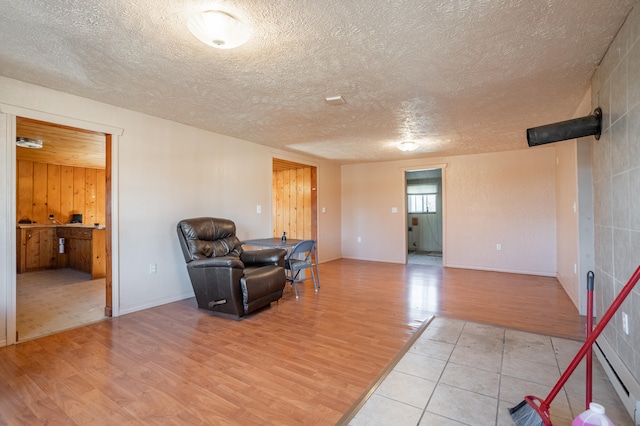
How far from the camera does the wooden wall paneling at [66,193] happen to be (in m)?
6.68

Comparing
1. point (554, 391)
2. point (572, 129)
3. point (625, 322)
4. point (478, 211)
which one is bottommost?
point (554, 391)

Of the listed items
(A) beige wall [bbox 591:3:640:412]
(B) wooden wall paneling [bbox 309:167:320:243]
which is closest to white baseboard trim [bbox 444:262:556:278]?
(B) wooden wall paneling [bbox 309:167:320:243]

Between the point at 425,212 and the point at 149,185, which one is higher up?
the point at 149,185

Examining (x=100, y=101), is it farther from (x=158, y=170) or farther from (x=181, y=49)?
(x=181, y=49)

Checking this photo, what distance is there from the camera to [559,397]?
1.79 meters

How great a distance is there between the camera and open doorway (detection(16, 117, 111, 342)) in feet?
11.7

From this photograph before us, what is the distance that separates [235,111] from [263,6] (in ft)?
6.09

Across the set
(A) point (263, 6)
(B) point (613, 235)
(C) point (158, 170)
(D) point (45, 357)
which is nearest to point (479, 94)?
(B) point (613, 235)

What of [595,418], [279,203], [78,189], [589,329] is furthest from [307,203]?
[595,418]

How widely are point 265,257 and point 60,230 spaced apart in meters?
4.99

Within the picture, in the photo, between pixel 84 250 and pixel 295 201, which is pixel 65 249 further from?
pixel 295 201

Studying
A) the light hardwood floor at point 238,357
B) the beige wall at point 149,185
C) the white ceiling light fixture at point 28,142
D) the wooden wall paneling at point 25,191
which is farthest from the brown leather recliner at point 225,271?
the wooden wall paneling at point 25,191

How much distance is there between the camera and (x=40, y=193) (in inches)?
250

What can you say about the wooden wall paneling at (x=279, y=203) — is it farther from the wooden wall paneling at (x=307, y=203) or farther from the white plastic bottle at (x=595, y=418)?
the white plastic bottle at (x=595, y=418)
